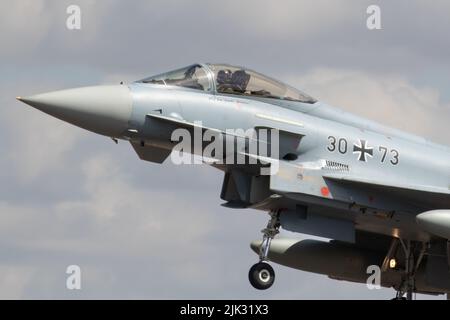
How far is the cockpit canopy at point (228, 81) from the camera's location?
2112 cm

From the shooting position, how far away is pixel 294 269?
26188 millimetres

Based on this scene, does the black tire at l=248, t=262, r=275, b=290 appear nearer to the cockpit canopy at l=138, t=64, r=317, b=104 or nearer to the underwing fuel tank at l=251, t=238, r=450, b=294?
the cockpit canopy at l=138, t=64, r=317, b=104

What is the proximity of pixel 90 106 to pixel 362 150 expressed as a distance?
474 cm

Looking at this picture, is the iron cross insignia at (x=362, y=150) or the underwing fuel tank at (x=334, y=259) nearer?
the iron cross insignia at (x=362, y=150)

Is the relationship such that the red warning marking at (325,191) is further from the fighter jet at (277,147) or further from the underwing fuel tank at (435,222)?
the underwing fuel tank at (435,222)

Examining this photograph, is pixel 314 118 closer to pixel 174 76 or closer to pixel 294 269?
pixel 174 76

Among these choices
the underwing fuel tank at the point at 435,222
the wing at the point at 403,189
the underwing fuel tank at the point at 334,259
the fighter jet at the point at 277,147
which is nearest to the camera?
the fighter jet at the point at 277,147

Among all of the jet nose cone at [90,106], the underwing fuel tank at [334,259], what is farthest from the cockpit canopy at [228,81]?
the underwing fuel tank at [334,259]

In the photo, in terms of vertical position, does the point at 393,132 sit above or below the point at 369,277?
above

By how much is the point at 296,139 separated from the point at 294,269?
554cm

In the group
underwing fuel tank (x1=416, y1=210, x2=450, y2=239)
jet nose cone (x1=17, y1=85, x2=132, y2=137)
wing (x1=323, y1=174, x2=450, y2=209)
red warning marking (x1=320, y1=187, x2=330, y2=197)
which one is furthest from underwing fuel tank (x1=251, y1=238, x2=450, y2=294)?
jet nose cone (x1=17, y1=85, x2=132, y2=137)

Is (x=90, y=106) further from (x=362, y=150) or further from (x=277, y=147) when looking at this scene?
(x=362, y=150)

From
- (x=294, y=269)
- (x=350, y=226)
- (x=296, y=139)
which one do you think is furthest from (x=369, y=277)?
(x=296, y=139)

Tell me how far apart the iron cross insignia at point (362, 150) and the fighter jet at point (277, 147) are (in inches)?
0.7
